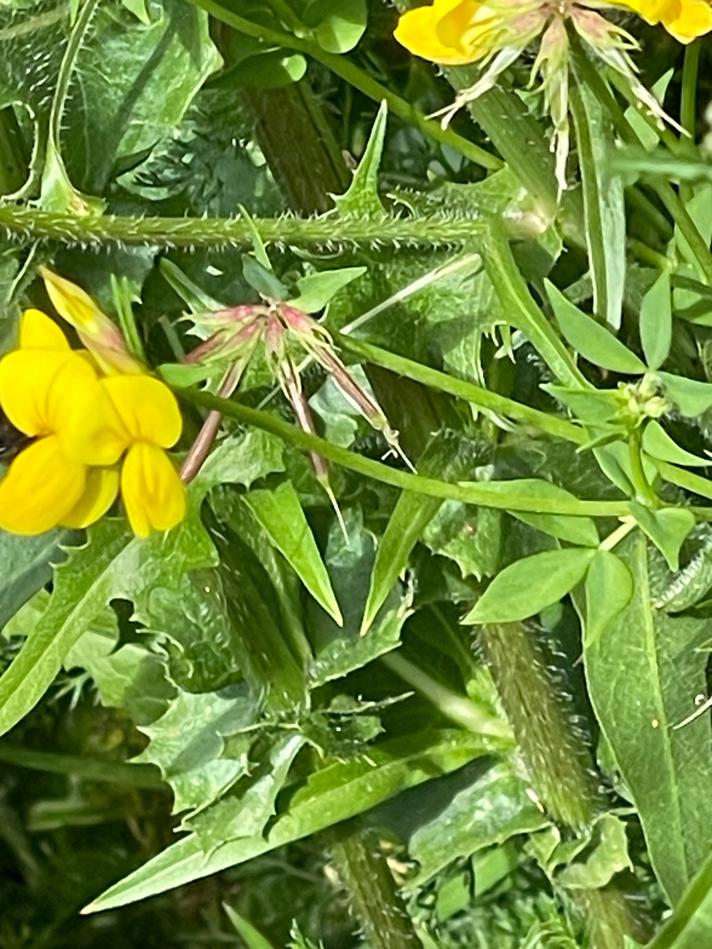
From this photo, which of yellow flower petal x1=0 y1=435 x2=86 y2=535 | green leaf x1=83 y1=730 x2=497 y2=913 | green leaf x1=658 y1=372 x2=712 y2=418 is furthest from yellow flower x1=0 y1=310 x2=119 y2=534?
green leaf x1=83 y1=730 x2=497 y2=913

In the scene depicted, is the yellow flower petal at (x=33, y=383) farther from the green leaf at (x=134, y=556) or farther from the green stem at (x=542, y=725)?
the green stem at (x=542, y=725)

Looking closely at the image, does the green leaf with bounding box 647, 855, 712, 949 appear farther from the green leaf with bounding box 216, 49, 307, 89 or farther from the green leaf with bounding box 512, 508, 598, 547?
the green leaf with bounding box 216, 49, 307, 89

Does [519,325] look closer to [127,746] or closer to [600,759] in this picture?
[600,759]

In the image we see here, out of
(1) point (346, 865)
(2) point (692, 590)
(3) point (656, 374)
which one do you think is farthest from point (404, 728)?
(3) point (656, 374)

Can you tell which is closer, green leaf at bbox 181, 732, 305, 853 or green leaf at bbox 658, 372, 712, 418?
green leaf at bbox 658, 372, 712, 418

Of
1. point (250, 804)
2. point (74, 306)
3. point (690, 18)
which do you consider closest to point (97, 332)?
point (74, 306)

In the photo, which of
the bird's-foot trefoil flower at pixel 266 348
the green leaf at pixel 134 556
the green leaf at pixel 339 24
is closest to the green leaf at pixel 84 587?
the green leaf at pixel 134 556

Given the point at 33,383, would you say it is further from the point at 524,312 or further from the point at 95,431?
the point at 524,312
